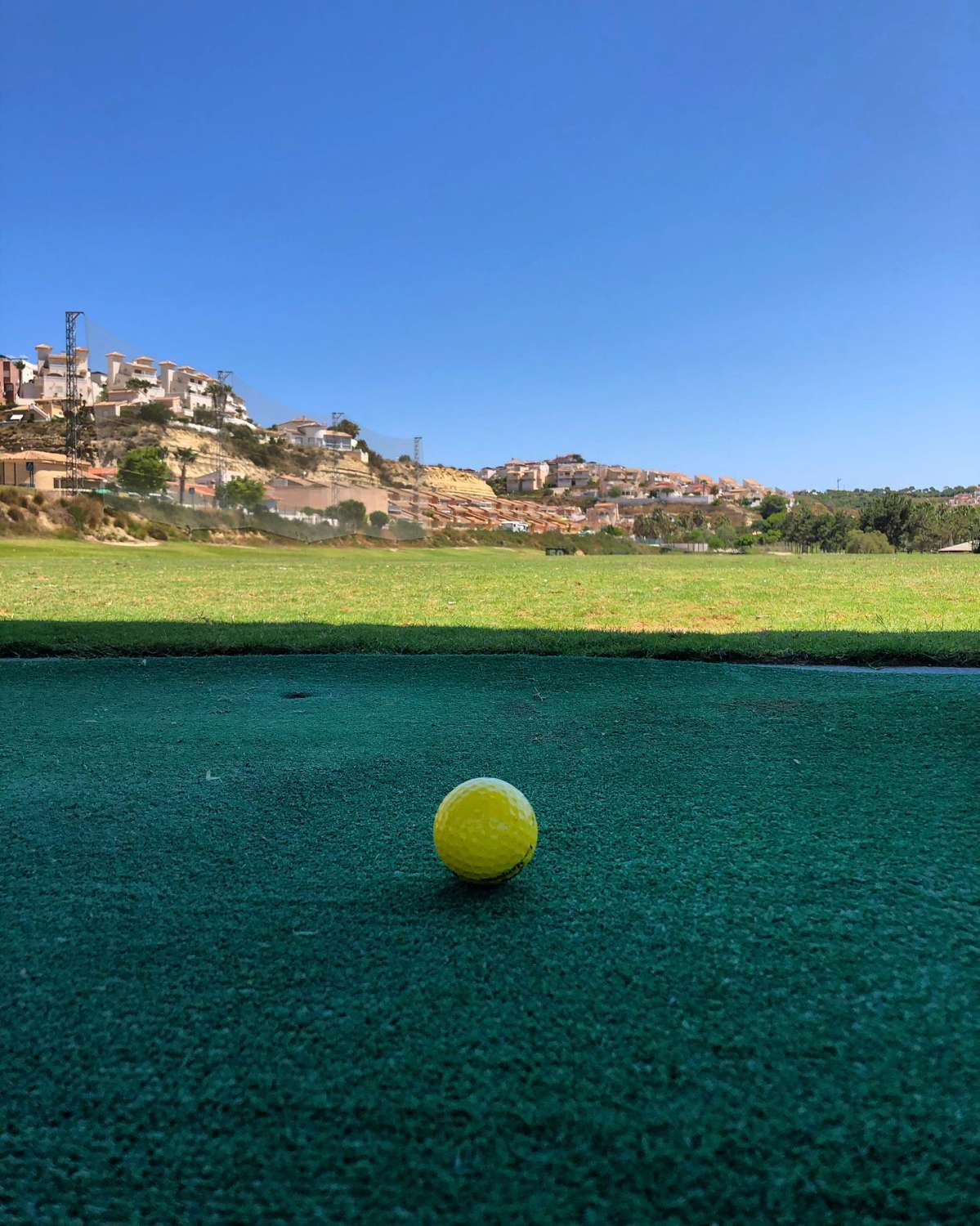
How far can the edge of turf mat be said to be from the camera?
16.7 ft

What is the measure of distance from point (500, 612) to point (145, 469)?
25.5 m

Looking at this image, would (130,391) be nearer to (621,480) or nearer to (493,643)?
(493,643)

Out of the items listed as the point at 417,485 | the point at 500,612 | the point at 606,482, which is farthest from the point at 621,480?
the point at 500,612

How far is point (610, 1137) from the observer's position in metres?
0.92

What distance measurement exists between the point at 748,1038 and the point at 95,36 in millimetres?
23341

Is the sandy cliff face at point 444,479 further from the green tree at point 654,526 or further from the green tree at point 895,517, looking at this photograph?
the green tree at point 895,517

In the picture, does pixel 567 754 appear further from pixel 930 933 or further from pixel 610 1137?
pixel 610 1137

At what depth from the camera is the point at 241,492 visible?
102 ft

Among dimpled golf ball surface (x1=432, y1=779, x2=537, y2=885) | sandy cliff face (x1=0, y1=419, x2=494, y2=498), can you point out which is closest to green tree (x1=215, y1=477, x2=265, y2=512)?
sandy cliff face (x1=0, y1=419, x2=494, y2=498)

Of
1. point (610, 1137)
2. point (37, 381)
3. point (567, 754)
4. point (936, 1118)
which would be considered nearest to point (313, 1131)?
point (610, 1137)

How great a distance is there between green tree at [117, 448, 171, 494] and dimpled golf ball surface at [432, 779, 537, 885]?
3138 cm

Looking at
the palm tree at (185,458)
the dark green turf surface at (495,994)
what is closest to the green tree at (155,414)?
the palm tree at (185,458)

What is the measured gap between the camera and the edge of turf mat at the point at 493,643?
16.7 ft

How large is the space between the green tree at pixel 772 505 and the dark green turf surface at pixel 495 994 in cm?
6688
